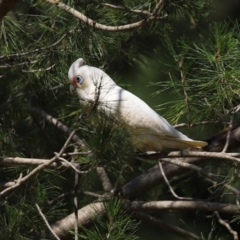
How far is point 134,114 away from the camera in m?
1.99

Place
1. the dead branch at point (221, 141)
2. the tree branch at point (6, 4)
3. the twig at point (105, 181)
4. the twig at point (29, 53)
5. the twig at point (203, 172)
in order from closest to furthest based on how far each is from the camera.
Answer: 1. the tree branch at point (6, 4)
2. the twig at point (203, 172)
3. the twig at point (29, 53)
4. the dead branch at point (221, 141)
5. the twig at point (105, 181)

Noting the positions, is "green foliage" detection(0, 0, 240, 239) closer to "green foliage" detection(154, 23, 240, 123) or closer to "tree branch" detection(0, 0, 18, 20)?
"green foliage" detection(154, 23, 240, 123)

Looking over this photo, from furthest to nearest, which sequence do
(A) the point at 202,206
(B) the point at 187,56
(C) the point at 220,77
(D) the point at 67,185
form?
1. (D) the point at 67,185
2. (A) the point at 202,206
3. (B) the point at 187,56
4. (C) the point at 220,77

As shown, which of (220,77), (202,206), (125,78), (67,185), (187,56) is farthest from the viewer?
(125,78)

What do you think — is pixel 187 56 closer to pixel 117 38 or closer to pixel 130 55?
pixel 117 38

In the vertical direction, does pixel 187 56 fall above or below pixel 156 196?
above

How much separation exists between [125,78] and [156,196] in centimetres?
41

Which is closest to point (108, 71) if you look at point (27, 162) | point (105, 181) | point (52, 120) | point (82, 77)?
point (52, 120)

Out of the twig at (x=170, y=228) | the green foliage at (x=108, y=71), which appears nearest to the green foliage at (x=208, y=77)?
the green foliage at (x=108, y=71)

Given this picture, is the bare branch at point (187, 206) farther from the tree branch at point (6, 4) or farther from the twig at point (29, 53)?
the tree branch at point (6, 4)

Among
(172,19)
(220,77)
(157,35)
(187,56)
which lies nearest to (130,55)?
(157,35)

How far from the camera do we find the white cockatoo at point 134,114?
1973mm

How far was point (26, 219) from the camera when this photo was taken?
215 cm

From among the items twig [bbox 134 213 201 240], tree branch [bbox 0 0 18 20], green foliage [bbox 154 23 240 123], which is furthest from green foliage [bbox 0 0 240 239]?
tree branch [bbox 0 0 18 20]
